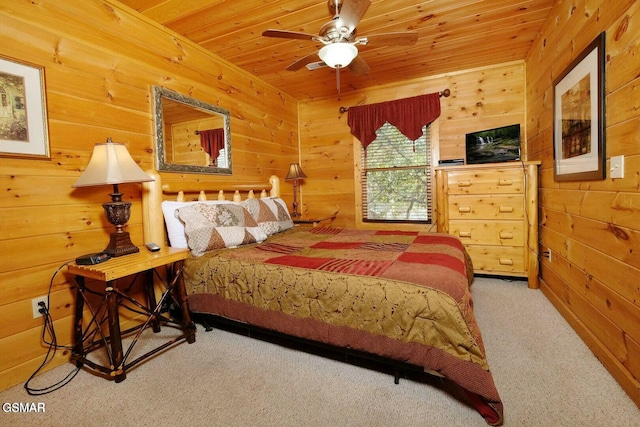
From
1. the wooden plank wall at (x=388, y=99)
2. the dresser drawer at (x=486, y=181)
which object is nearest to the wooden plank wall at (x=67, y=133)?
the wooden plank wall at (x=388, y=99)

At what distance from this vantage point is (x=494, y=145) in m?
3.10

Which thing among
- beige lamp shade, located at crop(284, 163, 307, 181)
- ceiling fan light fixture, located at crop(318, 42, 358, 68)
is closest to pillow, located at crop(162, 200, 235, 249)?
ceiling fan light fixture, located at crop(318, 42, 358, 68)

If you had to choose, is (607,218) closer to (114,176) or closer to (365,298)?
(365,298)

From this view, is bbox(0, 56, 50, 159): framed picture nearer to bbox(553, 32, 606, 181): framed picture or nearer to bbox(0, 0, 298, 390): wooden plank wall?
bbox(0, 0, 298, 390): wooden plank wall

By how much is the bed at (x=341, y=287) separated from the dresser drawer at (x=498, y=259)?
0.78m

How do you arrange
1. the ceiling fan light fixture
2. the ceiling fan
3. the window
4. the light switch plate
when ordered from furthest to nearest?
the window
the ceiling fan light fixture
the ceiling fan
the light switch plate

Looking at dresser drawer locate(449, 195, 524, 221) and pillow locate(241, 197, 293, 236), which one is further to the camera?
dresser drawer locate(449, 195, 524, 221)

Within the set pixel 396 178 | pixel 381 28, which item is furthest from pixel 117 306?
pixel 396 178

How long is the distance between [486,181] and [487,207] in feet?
0.83

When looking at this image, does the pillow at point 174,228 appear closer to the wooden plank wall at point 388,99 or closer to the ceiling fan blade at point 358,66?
the ceiling fan blade at point 358,66

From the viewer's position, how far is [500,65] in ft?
11.0

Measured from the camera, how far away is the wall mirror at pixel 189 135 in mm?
2428

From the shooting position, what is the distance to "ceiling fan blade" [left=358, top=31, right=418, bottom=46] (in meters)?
1.93

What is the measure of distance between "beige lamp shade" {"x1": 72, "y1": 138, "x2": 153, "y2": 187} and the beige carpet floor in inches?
41.7
